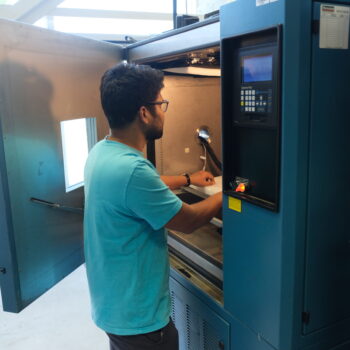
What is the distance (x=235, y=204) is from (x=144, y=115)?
48 centimetres

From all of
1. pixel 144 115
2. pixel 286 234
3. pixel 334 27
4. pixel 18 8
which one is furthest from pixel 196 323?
pixel 18 8

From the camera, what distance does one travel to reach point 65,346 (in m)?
2.60

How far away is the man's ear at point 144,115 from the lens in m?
1.41

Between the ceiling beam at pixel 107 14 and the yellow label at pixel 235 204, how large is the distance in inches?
149

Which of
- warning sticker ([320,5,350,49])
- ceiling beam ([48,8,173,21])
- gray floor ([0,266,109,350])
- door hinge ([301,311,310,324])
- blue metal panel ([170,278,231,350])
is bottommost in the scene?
gray floor ([0,266,109,350])

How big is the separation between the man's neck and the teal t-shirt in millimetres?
46

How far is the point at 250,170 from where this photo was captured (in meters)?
1.29

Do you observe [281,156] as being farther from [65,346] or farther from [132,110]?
[65,346]

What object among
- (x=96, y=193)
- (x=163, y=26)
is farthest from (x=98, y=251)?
(x=163, y=26)

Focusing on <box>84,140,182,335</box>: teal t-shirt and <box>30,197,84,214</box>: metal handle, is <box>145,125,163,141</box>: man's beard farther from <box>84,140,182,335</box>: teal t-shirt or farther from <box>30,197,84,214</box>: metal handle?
<box>30,197,84,214</box>: metal handle

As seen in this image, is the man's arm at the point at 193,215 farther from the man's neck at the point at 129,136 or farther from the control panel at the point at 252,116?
the man's neck at the point at 129,136

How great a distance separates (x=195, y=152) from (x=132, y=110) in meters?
1.13

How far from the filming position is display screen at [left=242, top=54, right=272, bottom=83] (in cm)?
112

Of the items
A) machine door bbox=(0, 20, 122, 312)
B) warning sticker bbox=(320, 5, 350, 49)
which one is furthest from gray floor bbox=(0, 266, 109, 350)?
warning sticker bbox=(320, 5, 350, 49)
